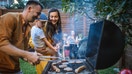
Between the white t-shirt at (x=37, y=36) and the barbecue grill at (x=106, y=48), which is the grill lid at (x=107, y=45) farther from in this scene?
the white t-shirt at (x=37, y=36)

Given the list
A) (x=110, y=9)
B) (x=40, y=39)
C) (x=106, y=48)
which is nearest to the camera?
(x=106, y=48)

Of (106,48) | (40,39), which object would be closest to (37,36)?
(40,39)

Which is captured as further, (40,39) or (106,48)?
(40,39)

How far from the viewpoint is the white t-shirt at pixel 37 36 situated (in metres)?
A: 5.57

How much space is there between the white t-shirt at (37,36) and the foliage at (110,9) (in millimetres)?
760

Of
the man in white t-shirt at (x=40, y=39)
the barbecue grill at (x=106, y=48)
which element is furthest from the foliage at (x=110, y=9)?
the man in white t-shirt at (x=40, y=39)

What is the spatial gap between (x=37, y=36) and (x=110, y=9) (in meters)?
1.82

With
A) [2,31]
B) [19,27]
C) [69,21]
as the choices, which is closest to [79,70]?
[19,27]

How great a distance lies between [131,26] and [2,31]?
8.59 feet

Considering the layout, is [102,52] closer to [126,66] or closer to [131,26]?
[131,26]

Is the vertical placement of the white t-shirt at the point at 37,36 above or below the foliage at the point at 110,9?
below

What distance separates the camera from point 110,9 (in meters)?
4.59

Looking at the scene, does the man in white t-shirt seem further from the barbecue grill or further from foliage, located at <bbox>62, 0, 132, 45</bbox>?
the barbecue grill

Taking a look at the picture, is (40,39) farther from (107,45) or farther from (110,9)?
(107,45)
